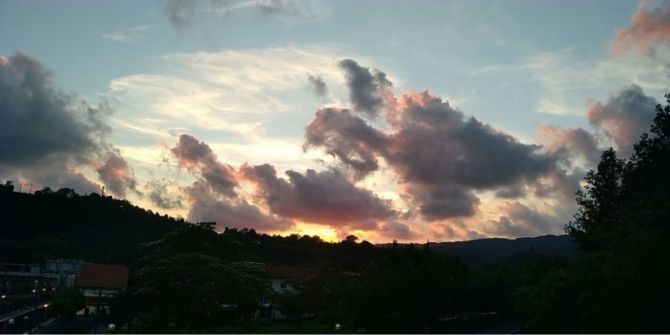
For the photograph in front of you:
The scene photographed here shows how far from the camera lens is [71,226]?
150875 millimetres

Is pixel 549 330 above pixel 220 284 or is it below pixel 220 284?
below

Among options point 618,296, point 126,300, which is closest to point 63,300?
point 126,300

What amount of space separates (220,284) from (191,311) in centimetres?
252

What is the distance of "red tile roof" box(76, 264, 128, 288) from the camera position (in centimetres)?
8000

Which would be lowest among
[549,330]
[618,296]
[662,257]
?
[549,330]

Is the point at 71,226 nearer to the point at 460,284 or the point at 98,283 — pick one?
the point at 98,283

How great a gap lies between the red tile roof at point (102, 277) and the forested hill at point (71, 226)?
42.6m

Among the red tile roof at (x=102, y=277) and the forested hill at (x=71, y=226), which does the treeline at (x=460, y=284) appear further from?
the forested hill at (x=71, y=226)

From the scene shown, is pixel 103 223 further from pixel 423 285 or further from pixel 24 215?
pixel 423 285

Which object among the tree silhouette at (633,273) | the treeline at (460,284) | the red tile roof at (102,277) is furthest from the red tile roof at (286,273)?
the tree silhouette at (633,273)

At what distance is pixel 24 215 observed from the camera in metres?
150

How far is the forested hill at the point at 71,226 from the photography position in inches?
5251

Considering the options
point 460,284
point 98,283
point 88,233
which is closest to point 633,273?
point 460,284

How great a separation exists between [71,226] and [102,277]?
7661 centimetres
